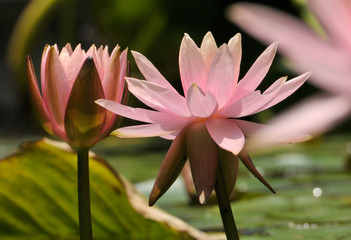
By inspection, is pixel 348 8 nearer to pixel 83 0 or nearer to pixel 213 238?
pixel 213 238

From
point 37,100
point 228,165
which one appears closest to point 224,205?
point 228,165

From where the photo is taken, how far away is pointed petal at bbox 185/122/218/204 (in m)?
0.29

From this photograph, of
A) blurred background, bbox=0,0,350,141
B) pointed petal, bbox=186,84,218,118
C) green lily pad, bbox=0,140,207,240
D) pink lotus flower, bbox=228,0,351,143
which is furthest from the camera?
blurred background, bbox=0,0,350,141

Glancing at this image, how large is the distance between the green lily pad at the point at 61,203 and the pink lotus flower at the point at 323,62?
0.32 m

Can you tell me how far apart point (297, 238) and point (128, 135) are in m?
0.31

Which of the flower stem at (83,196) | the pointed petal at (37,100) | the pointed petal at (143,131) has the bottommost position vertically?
the flower stem at (83,196)

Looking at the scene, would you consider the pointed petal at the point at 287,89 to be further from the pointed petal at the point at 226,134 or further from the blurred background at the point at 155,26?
the blurred background at the point at 155,26

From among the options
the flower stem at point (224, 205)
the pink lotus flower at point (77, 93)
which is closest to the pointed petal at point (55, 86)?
the pink lotus flower at point (77, 93)

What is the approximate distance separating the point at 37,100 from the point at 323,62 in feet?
0.74

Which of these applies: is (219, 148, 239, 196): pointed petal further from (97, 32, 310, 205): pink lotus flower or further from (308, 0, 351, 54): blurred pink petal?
(308, 0, 351, 54): blurred pink petal

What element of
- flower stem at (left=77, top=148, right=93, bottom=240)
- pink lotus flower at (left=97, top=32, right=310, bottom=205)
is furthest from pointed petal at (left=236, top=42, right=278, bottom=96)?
flower stem at (left=77, top=148, right=93, bottom=240)

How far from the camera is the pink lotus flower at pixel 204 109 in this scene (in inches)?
11.1

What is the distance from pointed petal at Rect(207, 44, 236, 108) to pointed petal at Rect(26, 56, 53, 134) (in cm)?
10

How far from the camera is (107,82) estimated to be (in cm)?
33
